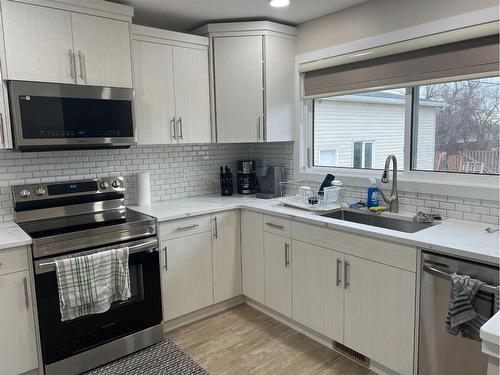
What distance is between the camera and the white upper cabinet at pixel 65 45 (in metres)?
2.25

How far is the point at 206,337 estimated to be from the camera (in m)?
2.79

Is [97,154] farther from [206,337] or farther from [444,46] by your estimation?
[444,46]

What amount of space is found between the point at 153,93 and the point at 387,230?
198 centimetres

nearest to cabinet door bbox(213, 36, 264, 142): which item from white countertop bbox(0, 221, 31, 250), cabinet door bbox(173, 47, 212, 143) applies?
cabinet door bbox(173, 47, 212, 143)

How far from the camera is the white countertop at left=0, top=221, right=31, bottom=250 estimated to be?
2.05 meters

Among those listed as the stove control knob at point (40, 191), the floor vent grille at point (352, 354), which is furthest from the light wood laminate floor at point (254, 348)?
the stove control knob at point (40, 191)

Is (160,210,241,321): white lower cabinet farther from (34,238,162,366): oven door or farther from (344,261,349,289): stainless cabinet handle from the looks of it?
(344,261,349,289): stainless cabinet handle

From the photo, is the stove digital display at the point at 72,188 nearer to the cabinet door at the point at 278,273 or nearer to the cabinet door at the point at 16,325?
the cabinet door at the point at 16,325

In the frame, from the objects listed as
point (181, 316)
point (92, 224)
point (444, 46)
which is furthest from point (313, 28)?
point (181, 316)

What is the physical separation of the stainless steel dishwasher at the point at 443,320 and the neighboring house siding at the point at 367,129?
95cm

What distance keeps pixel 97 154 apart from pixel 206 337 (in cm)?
164

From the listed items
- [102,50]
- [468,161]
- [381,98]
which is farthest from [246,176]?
[468,161]

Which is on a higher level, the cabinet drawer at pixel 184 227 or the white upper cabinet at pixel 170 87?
the white upper cabinet at pixel 170 87

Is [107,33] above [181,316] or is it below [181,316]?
above
